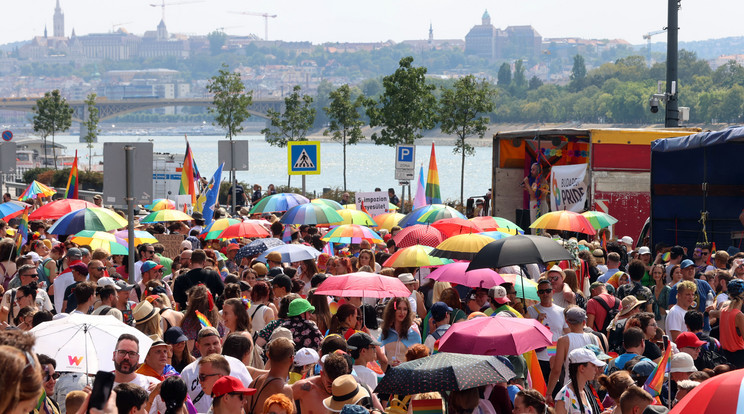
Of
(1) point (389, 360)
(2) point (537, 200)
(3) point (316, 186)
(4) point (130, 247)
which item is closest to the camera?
(1) point (389, 360)

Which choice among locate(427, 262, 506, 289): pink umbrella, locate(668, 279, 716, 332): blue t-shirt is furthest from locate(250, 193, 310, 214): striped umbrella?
locate(668, 279, 716, 332): blue t-shirt

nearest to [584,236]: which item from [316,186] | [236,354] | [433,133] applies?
[236,354]

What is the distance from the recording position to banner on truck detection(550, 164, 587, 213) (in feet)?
60.8

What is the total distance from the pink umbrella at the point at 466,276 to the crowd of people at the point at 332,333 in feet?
0.54

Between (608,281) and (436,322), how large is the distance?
3.60m

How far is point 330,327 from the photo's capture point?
8773mm

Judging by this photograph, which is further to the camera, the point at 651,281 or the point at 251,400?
the point at 651,281

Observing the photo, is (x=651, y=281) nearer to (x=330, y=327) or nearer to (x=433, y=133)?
(x=330, y=327)

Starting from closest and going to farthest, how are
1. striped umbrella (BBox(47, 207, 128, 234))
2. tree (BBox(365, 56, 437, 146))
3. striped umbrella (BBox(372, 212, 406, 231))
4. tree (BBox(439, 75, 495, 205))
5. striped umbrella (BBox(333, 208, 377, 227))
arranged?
striped umbrella (BBox(47, 207, 128, 234)) → striped umbrella (BBox(333, 208, 377, 227)) → striped umbrella (BBox(372, 212, 406, 231)) → tree (BBox(365, 56, 437, 146)) → tree (BBox(439, 75, 495, 205))

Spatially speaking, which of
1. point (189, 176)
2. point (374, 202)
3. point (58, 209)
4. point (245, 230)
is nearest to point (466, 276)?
point (245, 230)

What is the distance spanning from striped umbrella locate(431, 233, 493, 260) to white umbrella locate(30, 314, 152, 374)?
464cm

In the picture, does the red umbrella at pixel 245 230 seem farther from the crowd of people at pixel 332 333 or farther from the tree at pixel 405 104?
the tree at pixel 405 104

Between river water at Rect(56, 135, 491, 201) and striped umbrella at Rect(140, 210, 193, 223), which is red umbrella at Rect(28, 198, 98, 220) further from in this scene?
river water at Rect(56, 135, 491, 201)

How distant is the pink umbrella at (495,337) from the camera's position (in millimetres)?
7164
